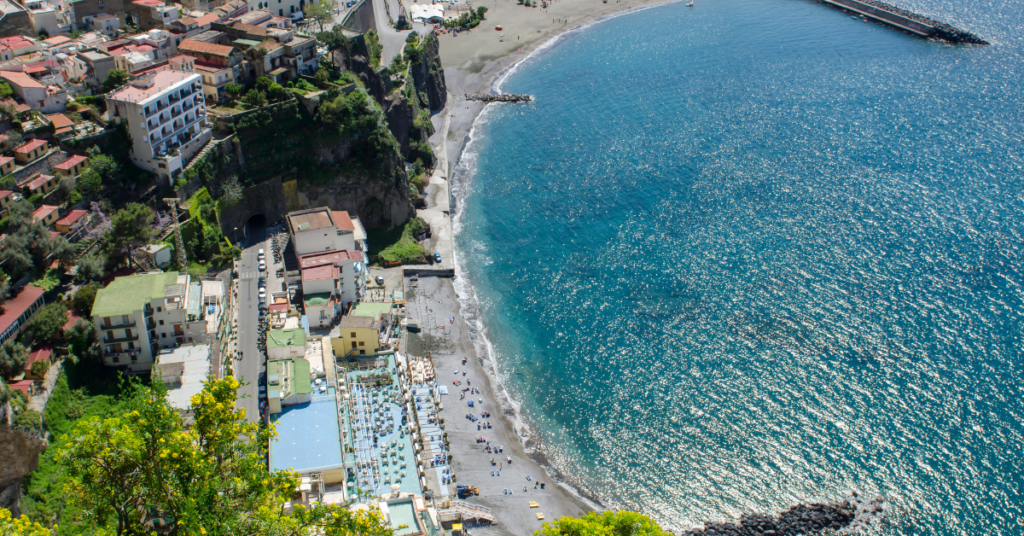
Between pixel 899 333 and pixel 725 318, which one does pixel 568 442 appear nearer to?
pixel 725 318

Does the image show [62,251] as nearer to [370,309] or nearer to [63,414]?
[63,414]

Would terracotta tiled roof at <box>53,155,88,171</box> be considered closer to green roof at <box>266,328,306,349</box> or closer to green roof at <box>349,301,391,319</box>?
green roof at <box>266,328,306,349</box>

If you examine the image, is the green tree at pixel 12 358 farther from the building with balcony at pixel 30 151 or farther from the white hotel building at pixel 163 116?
the white hotel building at pixel 163 116

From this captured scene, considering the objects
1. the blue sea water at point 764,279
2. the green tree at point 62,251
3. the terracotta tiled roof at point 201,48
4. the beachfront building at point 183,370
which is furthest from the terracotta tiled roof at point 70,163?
the blue sea water at point 764,279

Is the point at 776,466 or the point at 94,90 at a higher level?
the point at 94,90

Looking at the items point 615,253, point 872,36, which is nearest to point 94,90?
point 615,253

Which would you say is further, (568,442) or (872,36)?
(872,36)

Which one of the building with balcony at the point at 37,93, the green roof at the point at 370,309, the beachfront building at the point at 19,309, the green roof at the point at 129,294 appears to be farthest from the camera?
the building with balcony at the point at 37,93
